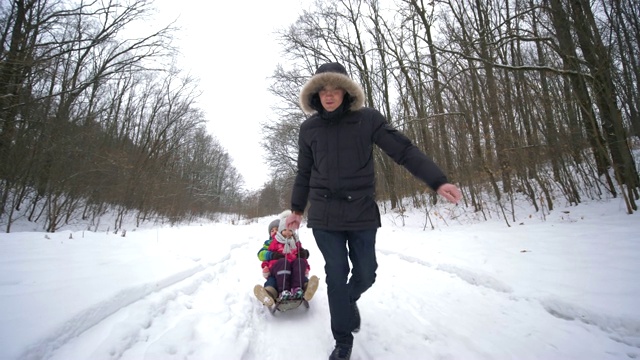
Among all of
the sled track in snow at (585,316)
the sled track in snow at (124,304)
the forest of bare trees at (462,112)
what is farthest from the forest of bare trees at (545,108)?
the sled track in snow at (124,304)

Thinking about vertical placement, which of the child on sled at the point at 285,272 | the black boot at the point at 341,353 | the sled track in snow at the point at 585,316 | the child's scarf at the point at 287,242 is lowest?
the black boot at the point at 341,353

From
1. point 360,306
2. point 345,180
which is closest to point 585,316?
point 360,306

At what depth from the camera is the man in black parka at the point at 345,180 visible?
1.89 meters

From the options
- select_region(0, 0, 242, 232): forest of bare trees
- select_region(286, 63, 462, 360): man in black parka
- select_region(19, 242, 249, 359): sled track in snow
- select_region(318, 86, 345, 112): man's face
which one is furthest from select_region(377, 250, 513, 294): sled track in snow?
select_region(0, 0, 242, 232): forest of bare trees

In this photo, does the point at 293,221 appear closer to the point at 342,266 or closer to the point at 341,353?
the point at 342,266

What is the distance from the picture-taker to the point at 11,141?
25.2 feet

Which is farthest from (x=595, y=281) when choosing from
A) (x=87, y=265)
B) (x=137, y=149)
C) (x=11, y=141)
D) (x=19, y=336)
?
(x=137, y=149)

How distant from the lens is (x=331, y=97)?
199 centimetres

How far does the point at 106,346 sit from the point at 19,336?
0.48m

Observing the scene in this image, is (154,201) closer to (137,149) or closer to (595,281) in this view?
(137,149)

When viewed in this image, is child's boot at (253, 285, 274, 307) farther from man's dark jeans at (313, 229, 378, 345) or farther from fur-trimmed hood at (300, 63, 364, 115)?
fur-trimmed hood at (300, 63, 364, 115)

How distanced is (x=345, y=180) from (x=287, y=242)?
1.85 metres

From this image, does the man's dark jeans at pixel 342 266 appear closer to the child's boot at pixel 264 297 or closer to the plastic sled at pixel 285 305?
the plastic sled at pixel 285 305

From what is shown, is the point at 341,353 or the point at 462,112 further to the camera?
the point at 462,112
